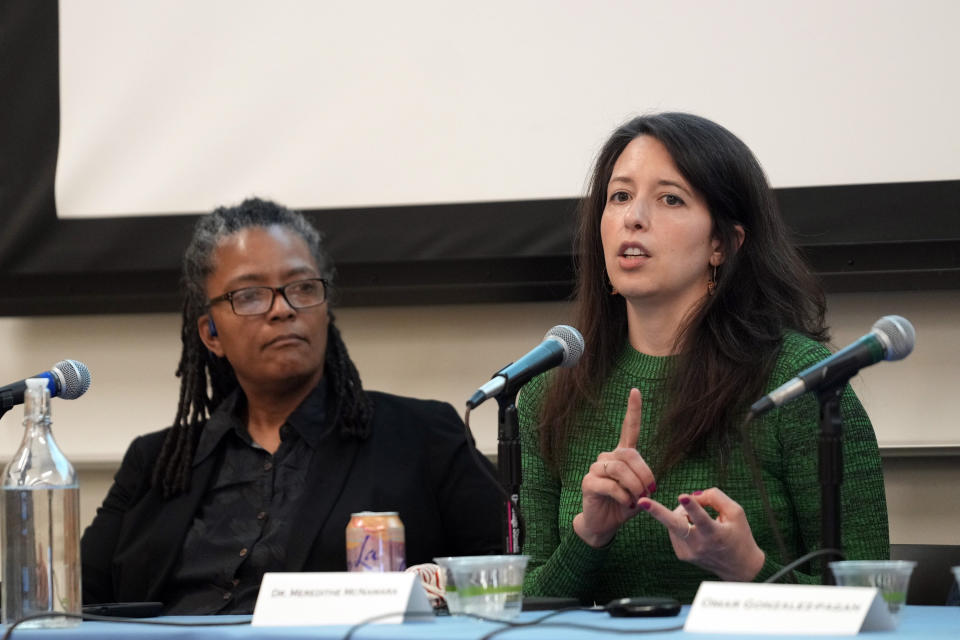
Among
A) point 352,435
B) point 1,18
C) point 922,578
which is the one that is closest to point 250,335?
point 352,435

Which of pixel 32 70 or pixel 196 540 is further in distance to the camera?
pixel 32 70

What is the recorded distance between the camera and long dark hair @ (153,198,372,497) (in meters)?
2.61

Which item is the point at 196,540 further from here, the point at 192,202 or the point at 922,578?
the point at 922,578

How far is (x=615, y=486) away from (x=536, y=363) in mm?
197

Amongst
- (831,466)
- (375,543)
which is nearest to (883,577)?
(831,466)

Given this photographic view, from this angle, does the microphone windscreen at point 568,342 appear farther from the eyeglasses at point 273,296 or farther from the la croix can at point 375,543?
the eyeglasses at point 273,296

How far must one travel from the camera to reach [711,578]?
6.44 ft

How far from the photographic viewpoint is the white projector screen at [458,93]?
8.73 feet

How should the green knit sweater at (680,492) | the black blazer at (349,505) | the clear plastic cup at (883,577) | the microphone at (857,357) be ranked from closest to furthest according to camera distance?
the clear plastic cup at (883,577)
the microphone at (857,357)
the green knit sweater at (680,492)
the black blazer at (349,505)

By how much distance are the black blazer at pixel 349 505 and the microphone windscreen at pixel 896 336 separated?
122 centimetres

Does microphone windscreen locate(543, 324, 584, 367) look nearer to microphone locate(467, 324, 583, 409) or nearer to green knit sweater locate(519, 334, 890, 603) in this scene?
microphone locate(467, 324, 583, 409)

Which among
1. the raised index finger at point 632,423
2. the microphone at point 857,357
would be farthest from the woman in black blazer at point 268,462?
the microphone at point 857,357

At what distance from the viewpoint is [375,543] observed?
1709mm

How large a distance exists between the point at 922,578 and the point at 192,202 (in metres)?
1.92
